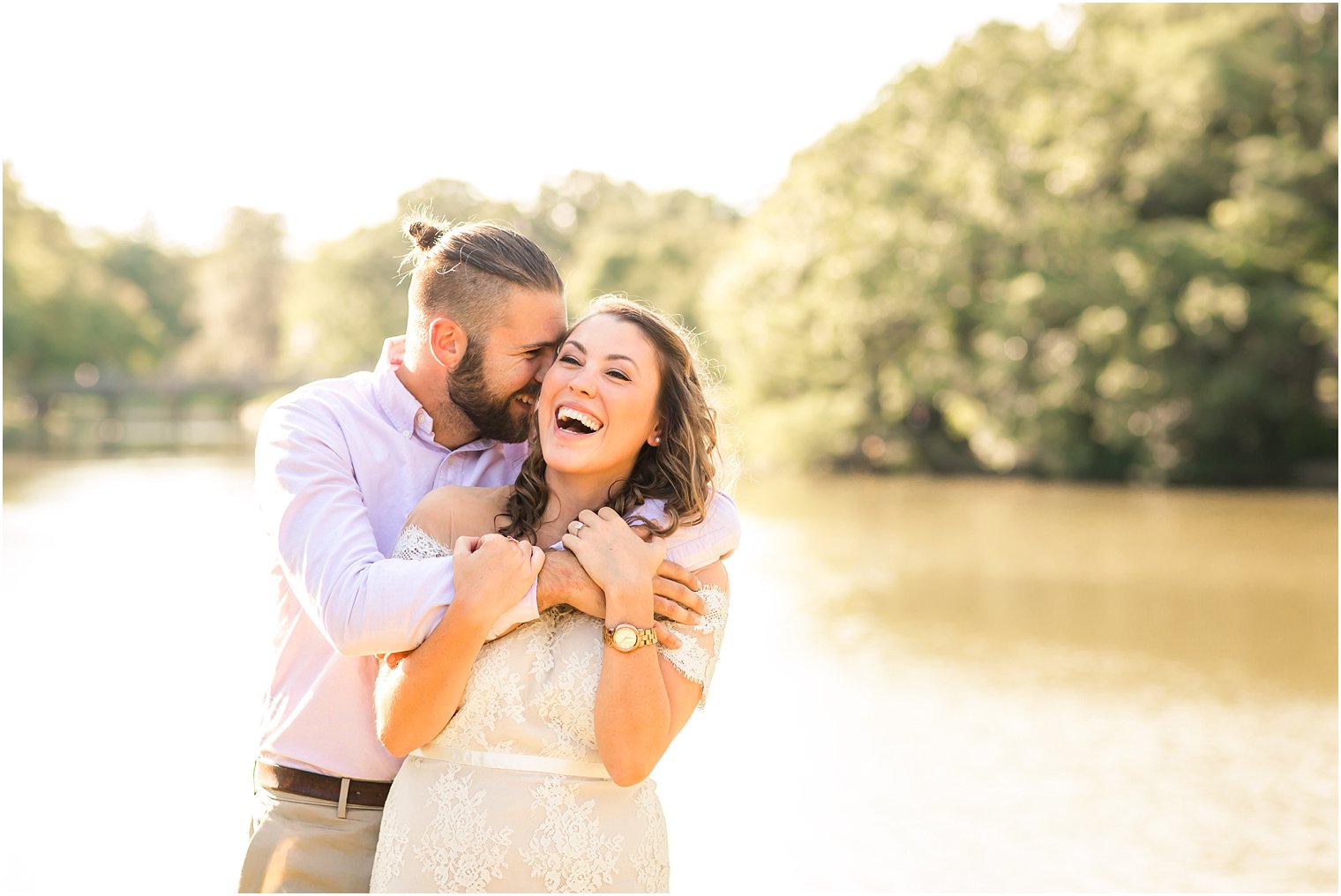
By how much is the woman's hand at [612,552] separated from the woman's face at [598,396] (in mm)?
135

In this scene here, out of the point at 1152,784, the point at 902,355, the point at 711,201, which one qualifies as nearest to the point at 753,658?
the point at 1152,784

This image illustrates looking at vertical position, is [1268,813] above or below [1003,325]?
below

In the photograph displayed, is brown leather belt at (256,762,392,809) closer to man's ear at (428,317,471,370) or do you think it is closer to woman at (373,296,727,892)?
woman at (373,296,727,892)

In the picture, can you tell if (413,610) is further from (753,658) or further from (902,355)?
(902,355)

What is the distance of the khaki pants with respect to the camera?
9.05ft

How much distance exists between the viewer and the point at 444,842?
8.38 feet

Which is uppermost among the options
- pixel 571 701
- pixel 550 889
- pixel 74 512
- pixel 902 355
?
pixel 902 355

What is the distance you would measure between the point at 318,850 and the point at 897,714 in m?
10.4

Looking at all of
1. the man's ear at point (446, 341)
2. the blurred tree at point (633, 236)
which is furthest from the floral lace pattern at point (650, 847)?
the blurred tree at point (633, 236)

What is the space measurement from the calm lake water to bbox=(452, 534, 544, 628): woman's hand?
654cm

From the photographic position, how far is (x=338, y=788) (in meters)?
2.76

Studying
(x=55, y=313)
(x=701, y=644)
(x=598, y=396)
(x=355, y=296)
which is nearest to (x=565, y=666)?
(x=701, y=644)

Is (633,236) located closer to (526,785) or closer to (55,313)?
(55,313)

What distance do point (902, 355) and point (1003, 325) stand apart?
4692 mm
